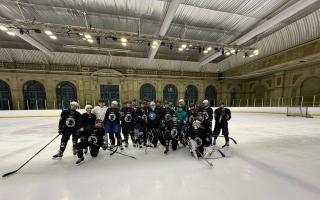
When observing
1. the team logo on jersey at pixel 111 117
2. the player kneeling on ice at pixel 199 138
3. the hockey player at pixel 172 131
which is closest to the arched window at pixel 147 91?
the team logo on jersey at pixel 111 117

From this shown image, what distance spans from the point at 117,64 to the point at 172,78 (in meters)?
6.93

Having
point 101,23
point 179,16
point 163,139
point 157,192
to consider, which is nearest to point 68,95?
point 101,23

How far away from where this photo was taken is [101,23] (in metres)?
8.64

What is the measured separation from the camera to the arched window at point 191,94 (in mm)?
18530

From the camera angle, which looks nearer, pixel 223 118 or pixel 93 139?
pixel 93 139

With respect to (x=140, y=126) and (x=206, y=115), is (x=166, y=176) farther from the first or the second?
(x=206, y=115)

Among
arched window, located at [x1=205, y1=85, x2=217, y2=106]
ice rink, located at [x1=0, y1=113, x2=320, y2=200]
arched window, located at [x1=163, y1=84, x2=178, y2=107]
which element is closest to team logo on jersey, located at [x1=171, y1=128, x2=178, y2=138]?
ice rink, located at [x1=0, y1=113, x2=320, y2=200]

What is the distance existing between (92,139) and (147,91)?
1394 cm

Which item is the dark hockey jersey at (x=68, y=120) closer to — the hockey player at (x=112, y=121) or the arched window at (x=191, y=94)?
the hockey player at (x=112, y=121)

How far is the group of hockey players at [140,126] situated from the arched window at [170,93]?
43.3 feet

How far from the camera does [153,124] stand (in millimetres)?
4352

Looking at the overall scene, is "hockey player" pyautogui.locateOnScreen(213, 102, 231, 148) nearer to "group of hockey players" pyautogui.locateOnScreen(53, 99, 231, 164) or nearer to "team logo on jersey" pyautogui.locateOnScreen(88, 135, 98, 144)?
"group of hockey players" pyautogui.locateOnScreen(53, 99, 231, 164)

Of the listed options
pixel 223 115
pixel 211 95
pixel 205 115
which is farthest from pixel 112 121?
pixel 211 95

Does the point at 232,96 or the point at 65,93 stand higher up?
the point at 65,93
